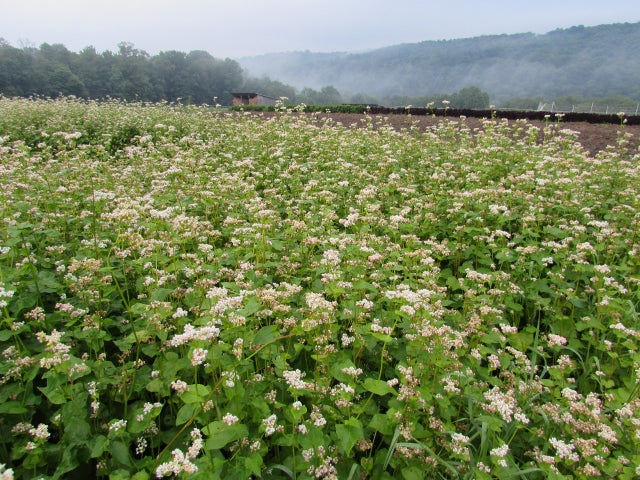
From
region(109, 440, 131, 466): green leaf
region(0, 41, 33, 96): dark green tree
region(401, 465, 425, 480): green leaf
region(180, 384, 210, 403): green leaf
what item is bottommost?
region(401, 465, 425, 480): green leaf

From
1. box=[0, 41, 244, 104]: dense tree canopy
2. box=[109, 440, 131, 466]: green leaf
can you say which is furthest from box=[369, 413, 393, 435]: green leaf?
box=[0, 41, 244, 104]: dense tree canopy

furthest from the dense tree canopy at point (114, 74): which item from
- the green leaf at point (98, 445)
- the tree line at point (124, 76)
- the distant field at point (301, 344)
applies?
the green leaf at point (98, 445)

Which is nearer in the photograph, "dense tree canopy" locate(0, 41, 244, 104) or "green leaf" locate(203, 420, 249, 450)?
"green leaf" locate(203, 420, 249, 450)

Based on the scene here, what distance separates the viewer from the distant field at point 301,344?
2.32m

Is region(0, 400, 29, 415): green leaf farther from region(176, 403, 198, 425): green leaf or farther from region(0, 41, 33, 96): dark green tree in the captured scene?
region(0, 41, 33, 96): dark green tree

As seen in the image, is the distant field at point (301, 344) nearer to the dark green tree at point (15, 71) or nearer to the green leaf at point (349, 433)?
the green leaf at point (349, 433)

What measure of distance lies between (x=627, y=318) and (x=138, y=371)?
4.81m

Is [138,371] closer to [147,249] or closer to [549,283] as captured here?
[147,249]

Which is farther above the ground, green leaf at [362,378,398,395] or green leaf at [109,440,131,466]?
green leaf at [362,378,398,395]

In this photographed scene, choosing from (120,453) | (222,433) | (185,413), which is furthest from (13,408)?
(222,433)

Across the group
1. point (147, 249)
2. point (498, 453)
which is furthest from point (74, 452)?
point (498, 453)

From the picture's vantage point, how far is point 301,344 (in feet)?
9.73

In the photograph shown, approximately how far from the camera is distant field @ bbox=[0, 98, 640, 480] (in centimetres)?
232

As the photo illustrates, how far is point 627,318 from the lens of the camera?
12.9 ft
